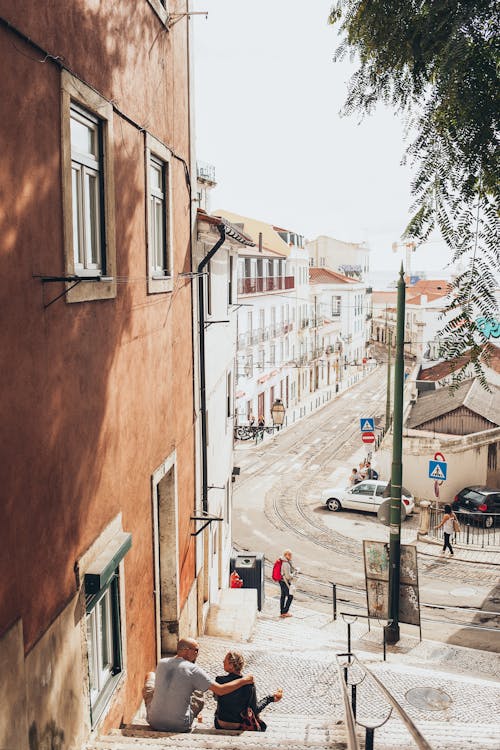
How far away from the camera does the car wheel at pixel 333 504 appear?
24812 mm

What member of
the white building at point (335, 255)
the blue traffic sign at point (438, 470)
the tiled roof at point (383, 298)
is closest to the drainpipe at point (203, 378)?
the blue traffic sign at point (438, 470)

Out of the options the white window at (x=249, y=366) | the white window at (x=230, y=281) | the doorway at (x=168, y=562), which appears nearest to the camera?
the doorway at (x=168, y=562)

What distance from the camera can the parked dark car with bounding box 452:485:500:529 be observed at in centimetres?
2295

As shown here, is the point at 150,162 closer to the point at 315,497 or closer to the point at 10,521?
the point at 10,521

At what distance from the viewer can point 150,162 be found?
7.57 metres

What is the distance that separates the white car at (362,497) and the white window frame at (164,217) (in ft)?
56.9

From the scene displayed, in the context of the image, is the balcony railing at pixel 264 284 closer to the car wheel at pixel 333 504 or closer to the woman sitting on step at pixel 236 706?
the car wheel at pixel 333 504

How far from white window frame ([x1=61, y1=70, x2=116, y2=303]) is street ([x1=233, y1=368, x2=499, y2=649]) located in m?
11.4

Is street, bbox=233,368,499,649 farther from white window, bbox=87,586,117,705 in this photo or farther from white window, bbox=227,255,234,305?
white window, bbox=87,586,117,705

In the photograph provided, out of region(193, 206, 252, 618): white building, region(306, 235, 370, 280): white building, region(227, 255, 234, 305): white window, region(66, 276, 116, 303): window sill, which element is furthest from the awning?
region(306, 235, 370, 280): white building

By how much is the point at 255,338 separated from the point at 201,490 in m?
32.0

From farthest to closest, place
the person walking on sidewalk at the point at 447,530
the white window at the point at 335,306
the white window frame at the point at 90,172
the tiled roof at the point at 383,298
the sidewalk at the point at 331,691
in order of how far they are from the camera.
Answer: the tiled roof at the point at 383,298 → the white window at the point at 335,306 → the person walking on sidewalk at the point at 447,530 → the sidewalk at the point at 331,691 → the white window frame at the point at 90,172

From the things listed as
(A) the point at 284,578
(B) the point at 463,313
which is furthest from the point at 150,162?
(A) the point at 284,578

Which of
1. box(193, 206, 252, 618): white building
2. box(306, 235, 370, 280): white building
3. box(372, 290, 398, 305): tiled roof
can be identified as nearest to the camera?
box(193, 206, 252, 618): white building
